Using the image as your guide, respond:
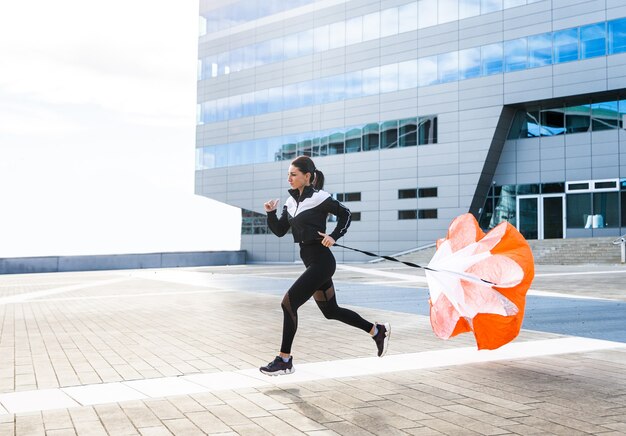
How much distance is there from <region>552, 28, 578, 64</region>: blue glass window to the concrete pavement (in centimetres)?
A: 2754

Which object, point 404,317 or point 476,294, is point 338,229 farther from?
point 404,317

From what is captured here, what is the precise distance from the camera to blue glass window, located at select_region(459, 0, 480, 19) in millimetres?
39000

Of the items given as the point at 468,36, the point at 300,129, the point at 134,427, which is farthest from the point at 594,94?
the point at 134,427

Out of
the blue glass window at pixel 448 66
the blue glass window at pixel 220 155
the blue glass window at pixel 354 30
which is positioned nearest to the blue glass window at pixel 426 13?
the blue glass window at pixel 448 66

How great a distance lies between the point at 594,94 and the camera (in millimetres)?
35156

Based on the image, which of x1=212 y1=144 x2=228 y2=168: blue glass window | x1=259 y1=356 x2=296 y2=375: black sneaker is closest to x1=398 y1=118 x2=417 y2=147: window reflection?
x1=212 y1=144 x2=228 y2=168: blue glass window

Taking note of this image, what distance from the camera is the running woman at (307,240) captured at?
6.00 meters

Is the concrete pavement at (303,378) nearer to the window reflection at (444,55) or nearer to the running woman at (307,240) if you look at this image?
the running woman at (307,240)

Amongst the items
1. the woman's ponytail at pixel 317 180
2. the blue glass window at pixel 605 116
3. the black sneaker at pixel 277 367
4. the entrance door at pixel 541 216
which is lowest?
the black sneaker at pixel 277 367

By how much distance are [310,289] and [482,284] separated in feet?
5.33

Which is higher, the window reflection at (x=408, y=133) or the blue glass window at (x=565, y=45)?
the blue glass window at (x=565, y=45)

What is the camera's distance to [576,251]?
1252 inches

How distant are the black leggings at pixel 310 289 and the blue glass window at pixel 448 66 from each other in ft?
117

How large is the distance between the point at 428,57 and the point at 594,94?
10.5 m
